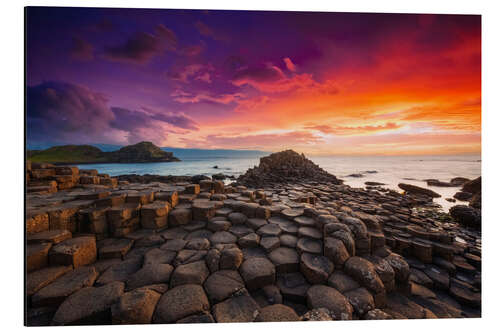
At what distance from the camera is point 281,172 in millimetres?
11234

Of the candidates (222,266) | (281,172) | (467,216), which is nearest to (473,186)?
(467,216)

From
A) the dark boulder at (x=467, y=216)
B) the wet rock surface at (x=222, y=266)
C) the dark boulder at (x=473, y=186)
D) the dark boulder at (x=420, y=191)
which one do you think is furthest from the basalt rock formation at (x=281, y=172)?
the wet rock surface at (x=222, y=266)

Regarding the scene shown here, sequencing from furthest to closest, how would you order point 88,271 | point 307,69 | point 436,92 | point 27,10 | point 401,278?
point 307,69, point 436,92, point 27,10, point 401,278, point 88,271

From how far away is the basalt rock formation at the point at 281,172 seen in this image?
33.4 ft

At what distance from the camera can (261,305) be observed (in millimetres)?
1752

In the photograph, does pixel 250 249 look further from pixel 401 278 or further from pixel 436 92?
pixel 436 92

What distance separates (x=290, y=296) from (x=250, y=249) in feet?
2.43

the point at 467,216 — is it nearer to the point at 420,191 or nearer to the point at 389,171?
the point at 420,191

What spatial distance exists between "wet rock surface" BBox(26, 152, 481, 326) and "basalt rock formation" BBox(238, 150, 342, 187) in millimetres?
6663

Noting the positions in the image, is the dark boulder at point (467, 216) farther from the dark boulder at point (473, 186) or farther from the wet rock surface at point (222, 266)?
the dark boulder at point (473, 186)

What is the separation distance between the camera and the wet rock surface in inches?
63.8

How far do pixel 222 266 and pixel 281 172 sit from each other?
31.3ft

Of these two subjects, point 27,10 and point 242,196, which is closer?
point 27,10

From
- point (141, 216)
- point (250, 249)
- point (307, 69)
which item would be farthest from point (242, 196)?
point (307, 69)
